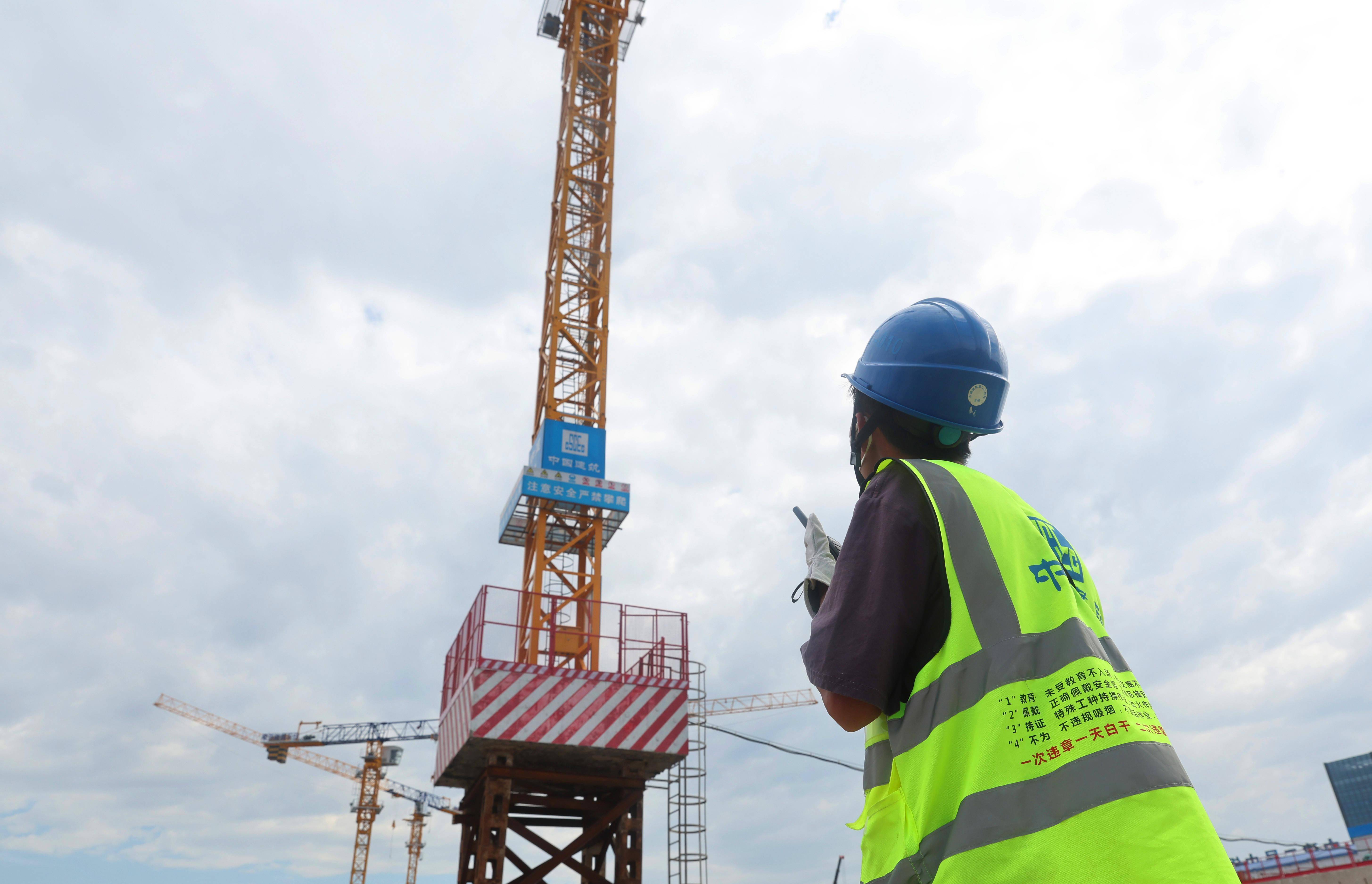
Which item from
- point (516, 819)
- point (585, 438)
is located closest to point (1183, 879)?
point (516, 819)

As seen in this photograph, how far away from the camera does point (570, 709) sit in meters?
11.5

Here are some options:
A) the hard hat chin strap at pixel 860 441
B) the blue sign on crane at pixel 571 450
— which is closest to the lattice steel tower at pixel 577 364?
the blue sign on crane at pixel 571 450

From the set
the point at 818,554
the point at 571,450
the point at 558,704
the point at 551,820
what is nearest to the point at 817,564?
the point at 818,554

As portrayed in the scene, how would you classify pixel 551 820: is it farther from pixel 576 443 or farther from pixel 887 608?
pixel 887 608

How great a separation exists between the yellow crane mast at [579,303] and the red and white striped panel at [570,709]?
3.54m

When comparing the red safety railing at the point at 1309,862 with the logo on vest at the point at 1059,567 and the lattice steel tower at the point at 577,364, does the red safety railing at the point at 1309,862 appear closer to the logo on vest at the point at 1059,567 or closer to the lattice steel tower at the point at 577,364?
the lattice steel tower at the point at 577,364

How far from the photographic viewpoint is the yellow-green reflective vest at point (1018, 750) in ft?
3.99

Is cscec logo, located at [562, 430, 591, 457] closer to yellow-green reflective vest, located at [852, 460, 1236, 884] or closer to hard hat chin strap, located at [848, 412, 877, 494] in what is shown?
hard hat chin strap, located at [848, 412, 877, 494]

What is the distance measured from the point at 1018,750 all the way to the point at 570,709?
10881 mm

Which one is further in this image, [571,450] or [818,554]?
[571,450]

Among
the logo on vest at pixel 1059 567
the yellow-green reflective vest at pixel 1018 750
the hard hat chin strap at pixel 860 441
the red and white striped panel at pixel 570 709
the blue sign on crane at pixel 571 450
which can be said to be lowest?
the yellow-green reflective vest at pixel 1018 750

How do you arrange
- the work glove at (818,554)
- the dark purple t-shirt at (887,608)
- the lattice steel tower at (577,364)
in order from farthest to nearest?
the lattice steel tower at (577,364), the work glove at (818,554), the dark purple t-shirt at (887,608)

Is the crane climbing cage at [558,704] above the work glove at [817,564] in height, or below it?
above

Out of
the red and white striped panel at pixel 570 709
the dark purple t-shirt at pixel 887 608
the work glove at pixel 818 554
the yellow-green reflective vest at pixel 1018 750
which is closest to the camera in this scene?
the yellow-green reflective vest at pixel 1018 750
